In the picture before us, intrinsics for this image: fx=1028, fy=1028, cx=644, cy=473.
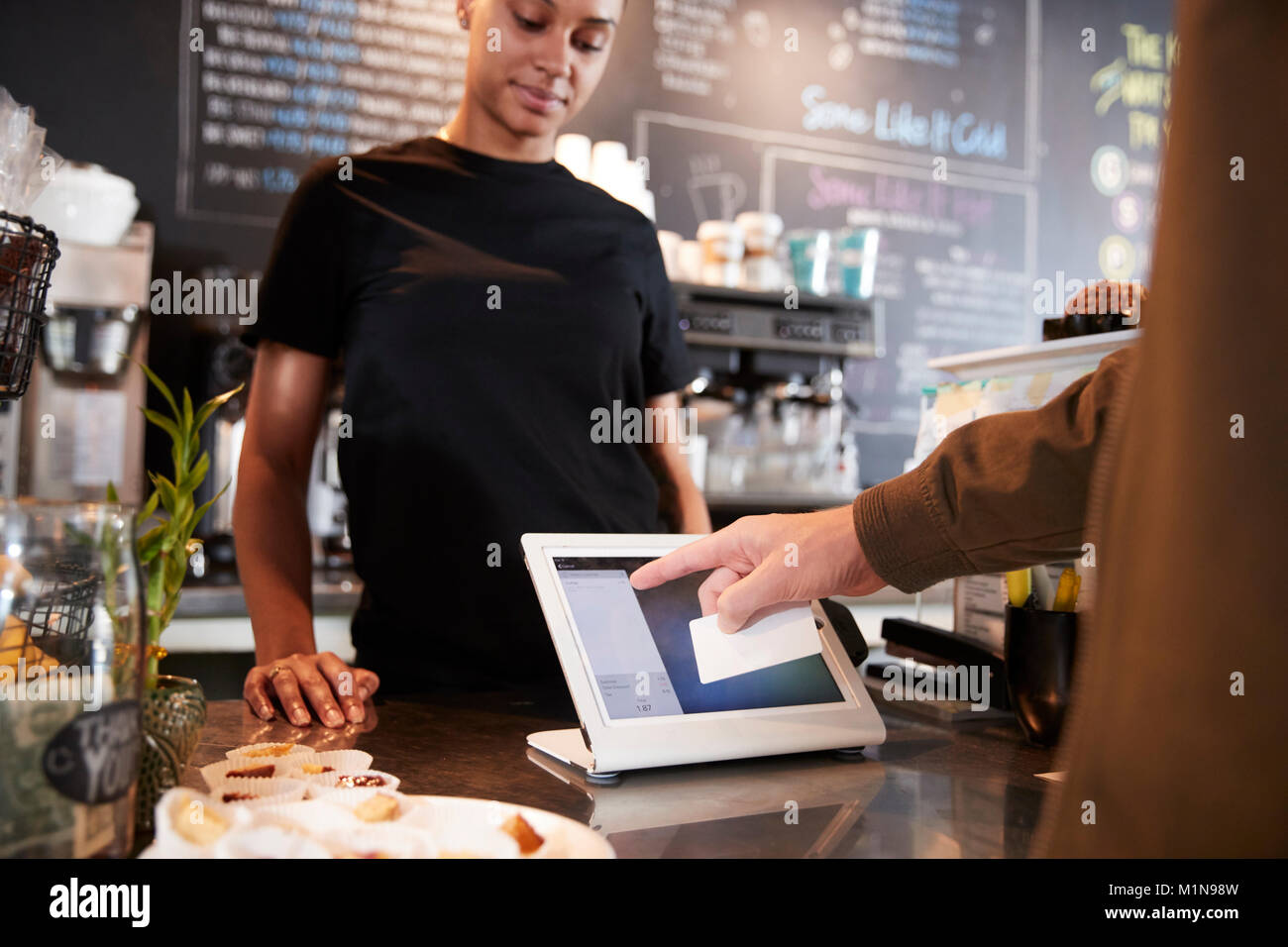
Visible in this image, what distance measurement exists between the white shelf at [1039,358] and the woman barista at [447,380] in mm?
514

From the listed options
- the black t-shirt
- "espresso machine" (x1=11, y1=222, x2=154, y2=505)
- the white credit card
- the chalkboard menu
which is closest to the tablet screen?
the white credit card

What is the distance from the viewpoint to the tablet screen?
871mm

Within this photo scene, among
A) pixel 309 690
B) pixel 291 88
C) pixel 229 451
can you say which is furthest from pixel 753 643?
pixel 291 88

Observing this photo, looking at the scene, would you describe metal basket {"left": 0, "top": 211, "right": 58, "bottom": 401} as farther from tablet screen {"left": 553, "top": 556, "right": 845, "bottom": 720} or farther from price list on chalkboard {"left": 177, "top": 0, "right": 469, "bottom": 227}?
price list on chalkboard {"left": 177, "top": 0, "right": 469, "bottom": 227}

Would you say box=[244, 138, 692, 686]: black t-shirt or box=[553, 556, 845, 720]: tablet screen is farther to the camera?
box=[244, 138, 692, 686]: black t-shirt

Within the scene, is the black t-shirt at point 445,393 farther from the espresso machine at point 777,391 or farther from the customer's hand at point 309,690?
the espresso machine at point 777,391

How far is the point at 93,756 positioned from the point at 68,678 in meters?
0.05

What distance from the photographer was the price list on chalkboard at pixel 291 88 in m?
3.03

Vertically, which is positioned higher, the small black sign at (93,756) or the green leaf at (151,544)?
the green leaf at (151,544)

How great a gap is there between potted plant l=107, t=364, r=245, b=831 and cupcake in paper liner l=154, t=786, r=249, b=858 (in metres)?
0.10

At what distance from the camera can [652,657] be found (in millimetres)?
899

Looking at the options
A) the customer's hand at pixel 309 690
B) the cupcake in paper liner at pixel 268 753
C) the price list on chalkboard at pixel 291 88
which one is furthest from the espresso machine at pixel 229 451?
the cupcake in paper liner at pixel 268 753

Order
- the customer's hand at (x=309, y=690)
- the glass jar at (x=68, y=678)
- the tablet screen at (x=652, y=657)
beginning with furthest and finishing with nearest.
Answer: the customer's hand at (x=309, y=690)
the tablet screen at (x=652, y=657)
the glass jar at (x=68, y=678)
